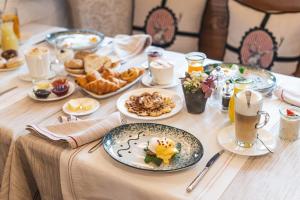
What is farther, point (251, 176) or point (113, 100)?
point (113, 100)

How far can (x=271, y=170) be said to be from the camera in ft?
3.41

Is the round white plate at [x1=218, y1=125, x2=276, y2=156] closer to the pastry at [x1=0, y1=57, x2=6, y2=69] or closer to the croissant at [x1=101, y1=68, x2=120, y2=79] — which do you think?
the croissant at [x1=101, y1=68, x2=120, y2=79]

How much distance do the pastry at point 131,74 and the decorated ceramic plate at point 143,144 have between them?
1.06 ft

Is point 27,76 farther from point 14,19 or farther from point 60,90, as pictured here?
point 14,19

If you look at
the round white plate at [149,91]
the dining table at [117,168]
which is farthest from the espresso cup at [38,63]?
the round white plate at [149,91]

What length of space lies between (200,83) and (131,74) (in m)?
0.33

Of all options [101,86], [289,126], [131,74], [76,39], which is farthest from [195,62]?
[76,39]

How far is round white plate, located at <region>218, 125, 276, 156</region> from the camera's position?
3.62 ft

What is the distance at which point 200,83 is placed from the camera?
128cm

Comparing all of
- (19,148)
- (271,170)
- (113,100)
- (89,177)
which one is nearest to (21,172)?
(19,148)

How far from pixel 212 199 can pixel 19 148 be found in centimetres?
58

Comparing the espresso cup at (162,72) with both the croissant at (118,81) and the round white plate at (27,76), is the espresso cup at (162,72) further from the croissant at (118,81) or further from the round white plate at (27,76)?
the round white plate at (27,76)

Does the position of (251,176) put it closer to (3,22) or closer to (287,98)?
(287,98)

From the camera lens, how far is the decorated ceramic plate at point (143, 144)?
1.06 m
